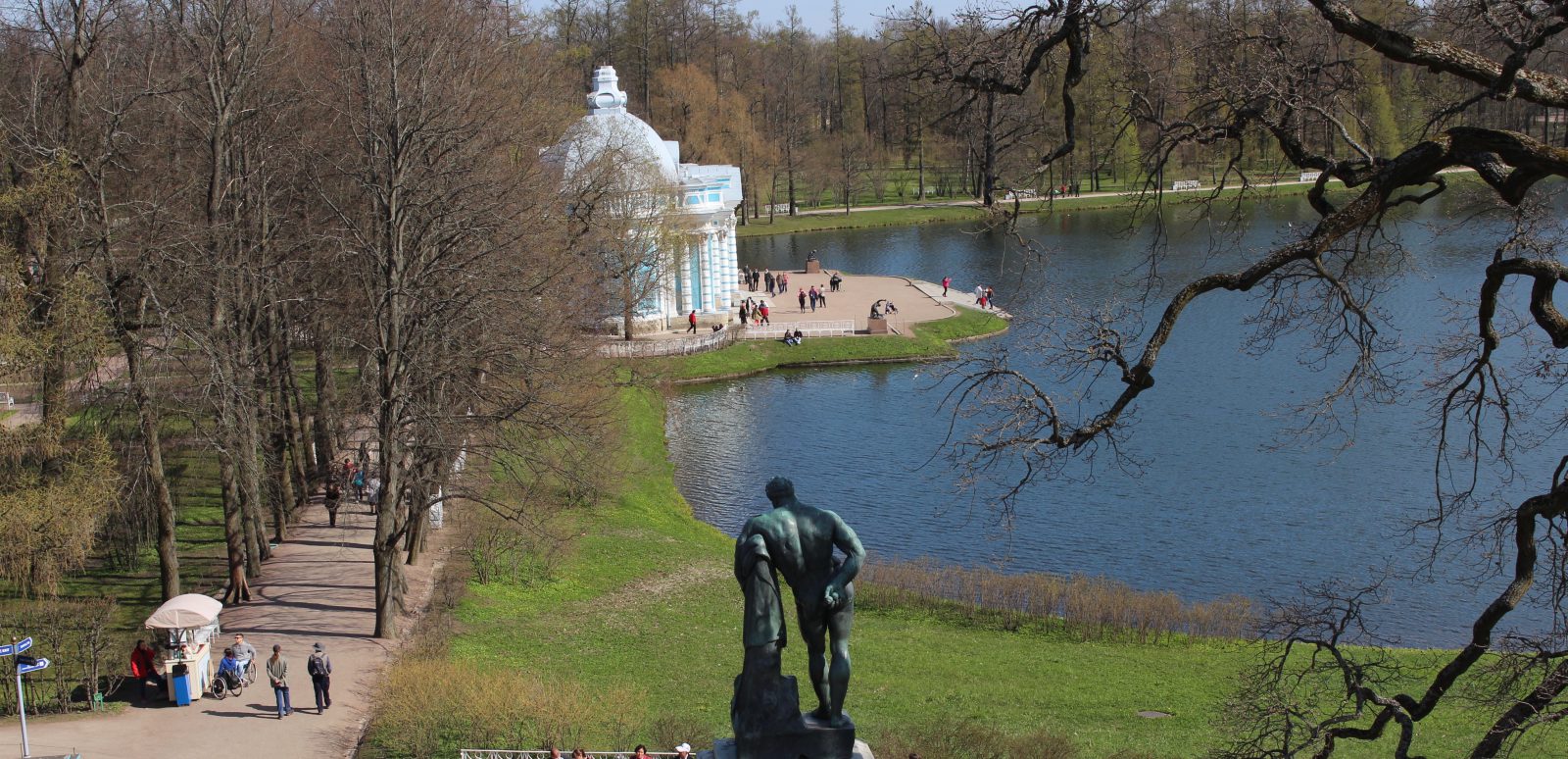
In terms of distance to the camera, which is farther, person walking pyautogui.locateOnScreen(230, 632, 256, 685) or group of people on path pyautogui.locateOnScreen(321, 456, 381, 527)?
group of people on path pyautogui.locateOnScreen(321, 456, 381, 527)

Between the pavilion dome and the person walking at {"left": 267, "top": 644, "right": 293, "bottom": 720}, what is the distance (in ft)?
83.0

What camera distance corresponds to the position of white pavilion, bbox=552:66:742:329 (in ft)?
152

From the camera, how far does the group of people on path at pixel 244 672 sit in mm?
15375

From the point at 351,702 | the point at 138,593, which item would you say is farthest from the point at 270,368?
the point at 351,702

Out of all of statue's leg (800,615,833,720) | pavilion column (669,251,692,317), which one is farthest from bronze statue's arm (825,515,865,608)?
pavilion column (669,251,692,317)

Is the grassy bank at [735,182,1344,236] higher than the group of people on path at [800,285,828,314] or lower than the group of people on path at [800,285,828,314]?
higher

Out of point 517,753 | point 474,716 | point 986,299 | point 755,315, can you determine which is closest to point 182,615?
point 474,716

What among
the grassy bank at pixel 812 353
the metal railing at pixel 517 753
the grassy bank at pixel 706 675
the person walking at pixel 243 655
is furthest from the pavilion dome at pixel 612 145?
the metal railing at pixel 517 753

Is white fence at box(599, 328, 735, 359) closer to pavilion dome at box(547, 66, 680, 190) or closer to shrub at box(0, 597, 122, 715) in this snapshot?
pavilion dome at box(547, 66, 680, 190)

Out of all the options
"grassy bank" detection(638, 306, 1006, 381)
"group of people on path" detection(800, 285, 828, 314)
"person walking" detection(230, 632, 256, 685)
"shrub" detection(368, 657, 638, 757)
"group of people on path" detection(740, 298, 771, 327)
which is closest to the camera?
"shrub" detection(368, 657, 638, 757)

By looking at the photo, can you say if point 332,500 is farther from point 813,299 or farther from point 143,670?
point 813,299

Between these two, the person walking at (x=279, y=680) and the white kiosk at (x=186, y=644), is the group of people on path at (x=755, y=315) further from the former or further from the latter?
the person walking at (x=279, y=680)

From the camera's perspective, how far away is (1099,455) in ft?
101

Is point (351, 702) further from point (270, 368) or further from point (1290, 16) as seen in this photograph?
point (1290, 16)
